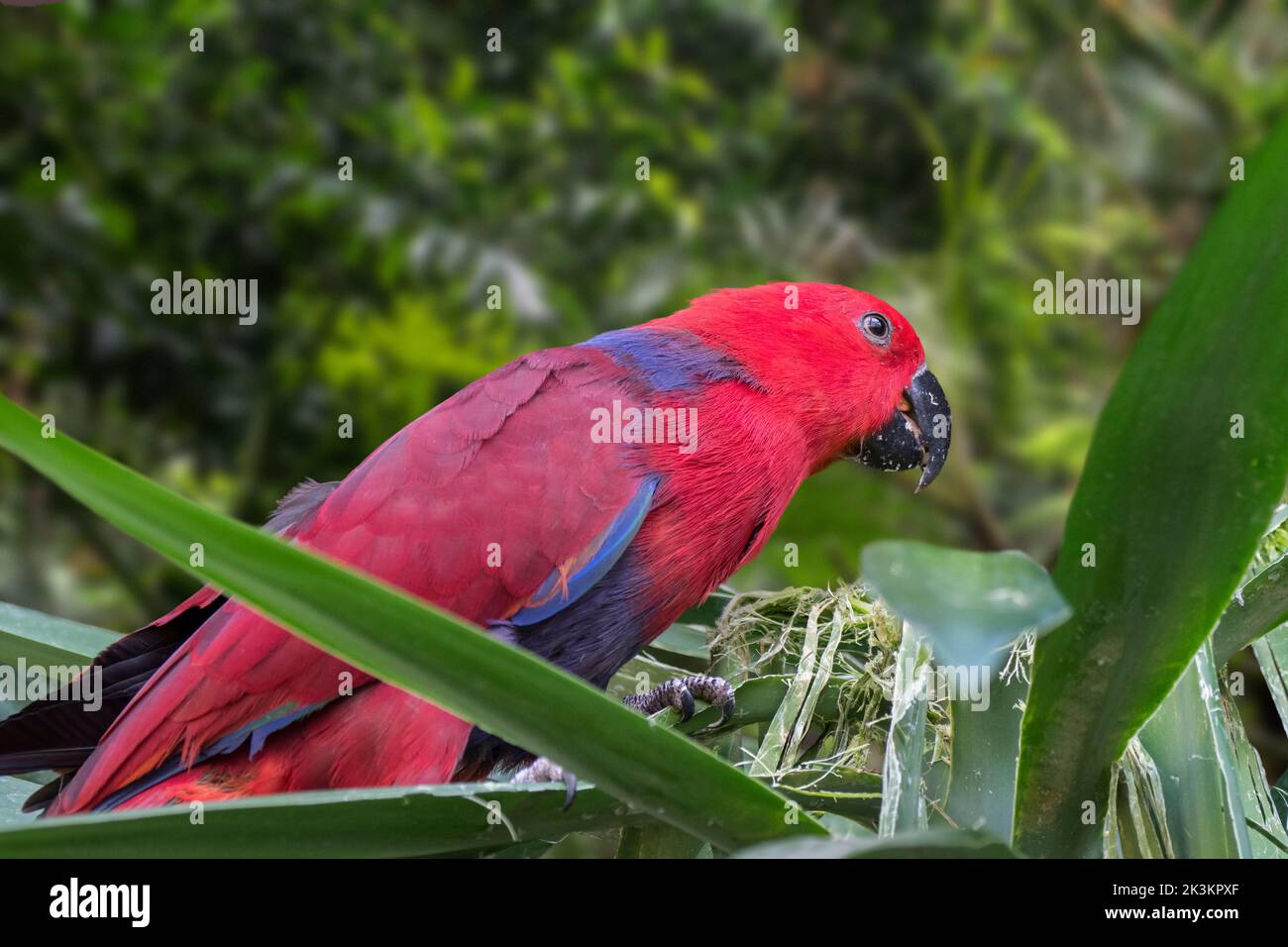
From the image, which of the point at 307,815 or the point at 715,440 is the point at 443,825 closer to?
the point at 307,815

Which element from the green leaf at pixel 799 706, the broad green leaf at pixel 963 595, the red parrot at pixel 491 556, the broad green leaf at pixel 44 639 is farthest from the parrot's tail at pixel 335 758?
the broad green leaf at pixel 963 595

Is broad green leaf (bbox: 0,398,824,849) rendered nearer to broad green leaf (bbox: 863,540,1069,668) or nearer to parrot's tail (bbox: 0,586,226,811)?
broad green leaf (bbox: 863,540,1069,668)

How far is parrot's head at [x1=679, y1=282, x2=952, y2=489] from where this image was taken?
1644 millimetres

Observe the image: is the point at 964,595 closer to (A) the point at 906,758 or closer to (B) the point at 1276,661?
(A) the point at 906,758

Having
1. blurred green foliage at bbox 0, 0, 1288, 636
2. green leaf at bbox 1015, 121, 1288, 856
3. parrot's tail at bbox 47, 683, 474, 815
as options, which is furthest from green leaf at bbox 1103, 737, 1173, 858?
blurred green foliage at bbox 0, 0, 1288, 636

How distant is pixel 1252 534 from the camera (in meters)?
0.71

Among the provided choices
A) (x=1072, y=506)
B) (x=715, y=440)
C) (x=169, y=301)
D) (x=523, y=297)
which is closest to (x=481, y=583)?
(x=715, y=440)

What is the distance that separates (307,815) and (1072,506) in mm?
496

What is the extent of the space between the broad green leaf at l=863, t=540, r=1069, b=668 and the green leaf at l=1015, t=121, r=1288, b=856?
11 cm

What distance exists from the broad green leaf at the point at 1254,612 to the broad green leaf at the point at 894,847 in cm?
38

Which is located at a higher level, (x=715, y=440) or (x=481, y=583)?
(x=715, y=440)

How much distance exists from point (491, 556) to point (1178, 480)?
0.78 meters

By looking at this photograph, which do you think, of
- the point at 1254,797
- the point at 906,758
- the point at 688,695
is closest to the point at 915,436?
the point at 688,695

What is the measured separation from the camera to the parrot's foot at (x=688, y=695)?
1.28 metres
